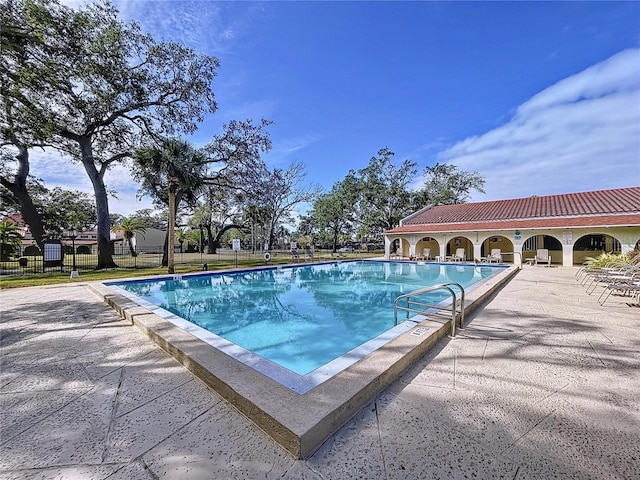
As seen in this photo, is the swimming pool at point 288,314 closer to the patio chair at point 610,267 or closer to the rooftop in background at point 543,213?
the patio chair at point 610,267

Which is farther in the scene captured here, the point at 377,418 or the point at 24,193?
the point at 24,193

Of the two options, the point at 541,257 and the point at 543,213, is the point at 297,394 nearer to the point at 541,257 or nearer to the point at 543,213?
the point at 541,257

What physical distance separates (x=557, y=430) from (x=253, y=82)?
1766 centimetres

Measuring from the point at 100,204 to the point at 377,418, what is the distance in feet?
71.0

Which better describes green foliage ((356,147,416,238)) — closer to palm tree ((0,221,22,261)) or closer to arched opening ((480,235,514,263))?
arched opening ((480,235,514,263))

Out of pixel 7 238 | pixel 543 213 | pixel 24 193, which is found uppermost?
pixel 24 193

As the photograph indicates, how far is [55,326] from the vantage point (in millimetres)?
4973

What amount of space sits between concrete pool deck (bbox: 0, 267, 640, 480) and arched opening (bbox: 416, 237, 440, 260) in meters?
18.2

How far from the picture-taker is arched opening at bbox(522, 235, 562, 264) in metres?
17.7

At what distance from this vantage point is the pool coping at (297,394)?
1.96m

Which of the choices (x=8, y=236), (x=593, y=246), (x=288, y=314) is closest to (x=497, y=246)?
(x=593, y=246)

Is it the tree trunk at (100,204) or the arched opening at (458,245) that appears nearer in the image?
the tree trunk at (100,204)

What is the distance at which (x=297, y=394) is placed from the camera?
236cm

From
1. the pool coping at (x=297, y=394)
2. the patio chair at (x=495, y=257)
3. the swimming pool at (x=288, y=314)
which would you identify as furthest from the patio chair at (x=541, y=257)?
the pool coping at (x=297, y=394)
